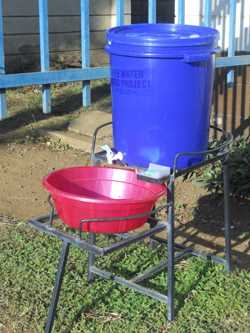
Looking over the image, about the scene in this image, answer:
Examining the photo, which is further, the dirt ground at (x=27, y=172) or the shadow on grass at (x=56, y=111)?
the shadow on grass at (x=56, y=111)

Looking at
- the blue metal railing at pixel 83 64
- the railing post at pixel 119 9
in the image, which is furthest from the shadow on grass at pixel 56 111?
the railing post at pixel 119 9

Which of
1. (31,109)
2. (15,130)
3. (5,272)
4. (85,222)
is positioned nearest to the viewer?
(85,222)

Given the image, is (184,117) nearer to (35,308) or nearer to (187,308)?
(187,308)

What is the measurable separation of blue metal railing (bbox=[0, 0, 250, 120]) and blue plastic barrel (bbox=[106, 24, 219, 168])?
2.67m

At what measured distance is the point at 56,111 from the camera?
21.1ft

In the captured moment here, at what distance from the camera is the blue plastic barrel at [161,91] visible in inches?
112

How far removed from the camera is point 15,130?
5.96m

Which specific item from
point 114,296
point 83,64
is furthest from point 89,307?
point 83,64

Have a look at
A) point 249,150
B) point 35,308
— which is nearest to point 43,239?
point 35,308

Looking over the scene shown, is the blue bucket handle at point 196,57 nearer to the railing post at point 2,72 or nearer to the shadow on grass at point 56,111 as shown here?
the railing post at point 2,72

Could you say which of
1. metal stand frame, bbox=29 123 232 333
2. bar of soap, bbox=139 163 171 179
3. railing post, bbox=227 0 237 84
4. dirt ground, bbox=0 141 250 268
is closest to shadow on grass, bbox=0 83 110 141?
dirt ground, bbox=0 141 250 268

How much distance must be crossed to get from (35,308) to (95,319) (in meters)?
0.30

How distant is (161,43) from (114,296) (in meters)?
1.26

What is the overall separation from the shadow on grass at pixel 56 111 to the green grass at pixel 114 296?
2.34 metres
